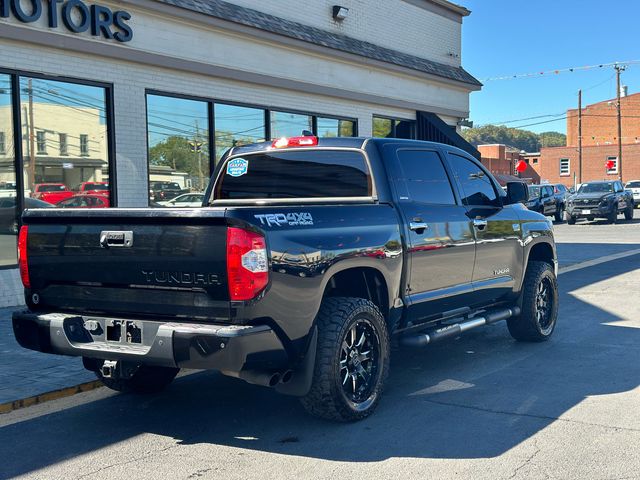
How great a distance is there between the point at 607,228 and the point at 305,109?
1615cm

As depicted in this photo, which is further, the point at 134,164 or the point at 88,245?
the point at 134,164

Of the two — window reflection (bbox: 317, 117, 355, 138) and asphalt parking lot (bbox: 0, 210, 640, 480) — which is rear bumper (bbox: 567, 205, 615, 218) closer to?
window reflection (bbox: 317, 117, 355, 138)

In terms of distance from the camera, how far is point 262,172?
21.2ft

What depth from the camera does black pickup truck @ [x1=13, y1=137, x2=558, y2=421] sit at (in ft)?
14.6

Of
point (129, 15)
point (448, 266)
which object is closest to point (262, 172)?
point (448, 266)

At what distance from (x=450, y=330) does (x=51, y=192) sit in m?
6.62

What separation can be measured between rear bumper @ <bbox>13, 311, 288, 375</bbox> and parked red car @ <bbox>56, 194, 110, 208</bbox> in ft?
19.4

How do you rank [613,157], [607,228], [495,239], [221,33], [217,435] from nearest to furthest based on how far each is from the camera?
[217,435], [495,239], [221,33], [607,228], [613,157]

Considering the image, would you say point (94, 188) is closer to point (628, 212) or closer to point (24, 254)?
point (24, 254)

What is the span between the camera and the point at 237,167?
6.61 metres

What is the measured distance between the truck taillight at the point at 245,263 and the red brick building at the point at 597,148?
70966mm

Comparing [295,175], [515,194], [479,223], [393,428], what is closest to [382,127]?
[515,194]

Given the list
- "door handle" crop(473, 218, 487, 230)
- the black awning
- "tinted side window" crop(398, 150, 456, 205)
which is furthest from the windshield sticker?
the black awning

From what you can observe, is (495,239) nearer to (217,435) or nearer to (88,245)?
(217,435)
